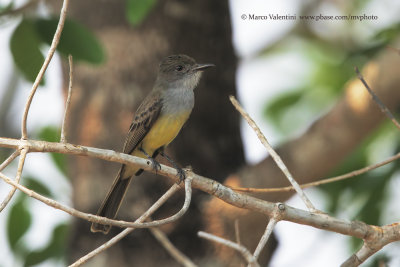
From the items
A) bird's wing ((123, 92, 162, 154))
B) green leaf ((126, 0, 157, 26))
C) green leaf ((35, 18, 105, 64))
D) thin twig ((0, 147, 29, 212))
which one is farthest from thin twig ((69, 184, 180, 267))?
bird's wing ((123, 92, 162, 154))

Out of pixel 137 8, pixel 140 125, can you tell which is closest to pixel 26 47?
pixel 137 8

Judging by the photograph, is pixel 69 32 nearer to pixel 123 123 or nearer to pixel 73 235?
pixel 123 123

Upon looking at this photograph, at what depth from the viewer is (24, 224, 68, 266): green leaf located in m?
5.07

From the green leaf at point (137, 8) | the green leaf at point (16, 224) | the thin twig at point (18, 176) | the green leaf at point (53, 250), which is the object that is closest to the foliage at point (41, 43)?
the green leaf at point (137, 8)

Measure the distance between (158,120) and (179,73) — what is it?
52 cm

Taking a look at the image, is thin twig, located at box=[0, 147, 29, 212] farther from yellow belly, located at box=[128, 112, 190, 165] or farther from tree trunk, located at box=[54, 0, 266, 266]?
tree trunk, located at box=[54, 0, 266, 266]

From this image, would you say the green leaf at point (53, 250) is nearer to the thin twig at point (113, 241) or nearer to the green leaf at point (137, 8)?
the green leaf at point (137, 8)

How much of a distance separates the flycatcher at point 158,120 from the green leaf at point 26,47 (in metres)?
0.90

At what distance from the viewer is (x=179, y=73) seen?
16.1ft

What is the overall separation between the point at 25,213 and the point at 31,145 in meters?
2.64

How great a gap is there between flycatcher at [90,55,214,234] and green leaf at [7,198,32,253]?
0.78 metres

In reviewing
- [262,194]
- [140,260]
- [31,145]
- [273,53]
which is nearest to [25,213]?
[140,260]

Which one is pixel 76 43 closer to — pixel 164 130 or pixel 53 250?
pixel 164 130

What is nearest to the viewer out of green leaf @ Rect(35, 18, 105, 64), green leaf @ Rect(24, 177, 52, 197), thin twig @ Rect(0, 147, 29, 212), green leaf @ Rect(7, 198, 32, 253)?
thin twig @ Rect(0, 147, 29, 212)
